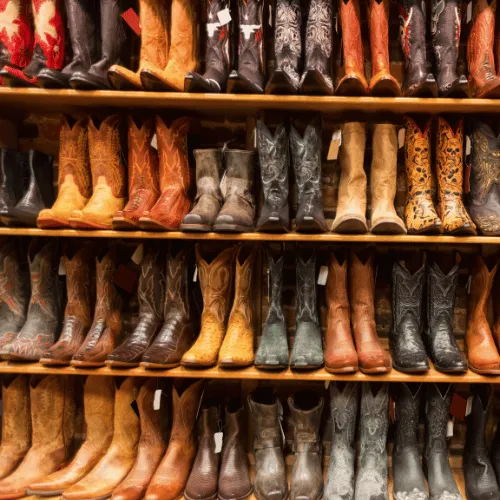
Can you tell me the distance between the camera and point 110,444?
6.84ft

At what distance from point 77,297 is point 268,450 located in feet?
3.64

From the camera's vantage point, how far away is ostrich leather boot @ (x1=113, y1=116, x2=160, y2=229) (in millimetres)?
1966

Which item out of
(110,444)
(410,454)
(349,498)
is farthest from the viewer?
(110,444)

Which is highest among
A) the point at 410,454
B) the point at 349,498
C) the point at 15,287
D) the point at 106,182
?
the point at 106,182

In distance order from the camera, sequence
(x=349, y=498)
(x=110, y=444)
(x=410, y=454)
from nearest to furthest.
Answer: (x=349, y=498)
(x=410, y=454)
(x=110, y=444)

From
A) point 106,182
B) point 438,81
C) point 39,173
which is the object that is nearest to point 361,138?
point 438,81

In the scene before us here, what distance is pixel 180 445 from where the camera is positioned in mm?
1983

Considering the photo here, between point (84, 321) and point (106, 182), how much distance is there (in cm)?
65

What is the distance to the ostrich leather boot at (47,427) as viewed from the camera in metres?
1.98

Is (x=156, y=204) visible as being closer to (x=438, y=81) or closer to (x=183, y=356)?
(x=183, y=356)

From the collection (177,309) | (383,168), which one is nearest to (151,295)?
(177,309)

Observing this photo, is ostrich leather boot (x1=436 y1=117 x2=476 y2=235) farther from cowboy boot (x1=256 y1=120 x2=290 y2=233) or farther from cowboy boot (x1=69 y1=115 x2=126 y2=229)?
cowboy boot (x1=69 y1=115 x2=126 y2=229)

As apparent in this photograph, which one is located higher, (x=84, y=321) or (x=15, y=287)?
(x=15, y=287)

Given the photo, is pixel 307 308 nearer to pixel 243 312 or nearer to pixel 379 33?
pixel 243 312
